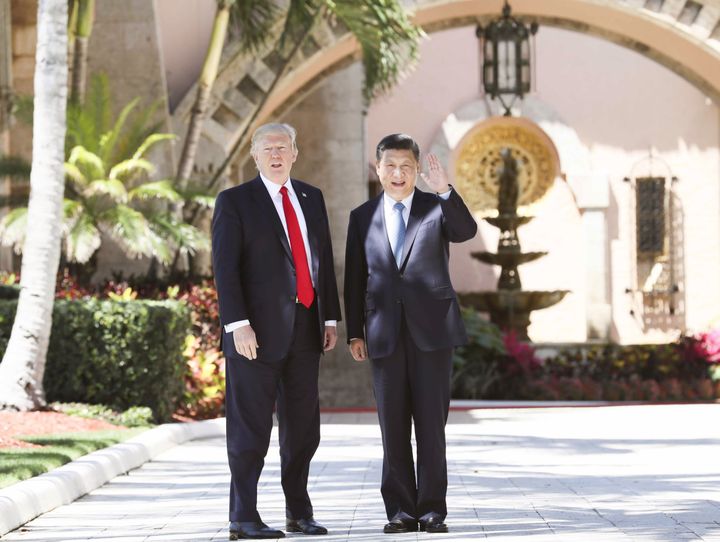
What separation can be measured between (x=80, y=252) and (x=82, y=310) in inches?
55.3

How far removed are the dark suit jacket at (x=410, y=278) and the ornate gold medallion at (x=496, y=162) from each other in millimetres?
22009

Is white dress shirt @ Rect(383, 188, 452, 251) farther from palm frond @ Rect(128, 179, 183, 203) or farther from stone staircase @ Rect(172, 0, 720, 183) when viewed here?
stone staircase @ Rect(172, 0, 720, 183)

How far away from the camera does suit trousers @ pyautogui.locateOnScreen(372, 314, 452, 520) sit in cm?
647

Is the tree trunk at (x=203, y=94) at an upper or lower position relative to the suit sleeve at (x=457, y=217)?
upper

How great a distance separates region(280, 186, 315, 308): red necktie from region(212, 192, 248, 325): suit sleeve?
232mm

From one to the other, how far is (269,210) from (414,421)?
3.78ft

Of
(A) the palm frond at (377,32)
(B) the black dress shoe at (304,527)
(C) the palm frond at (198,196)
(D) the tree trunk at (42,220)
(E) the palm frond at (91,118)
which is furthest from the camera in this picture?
(A) the palm frond at (377,32)

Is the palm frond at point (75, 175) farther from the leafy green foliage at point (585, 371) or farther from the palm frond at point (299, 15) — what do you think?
the leafy green foliage at point (585, 371)

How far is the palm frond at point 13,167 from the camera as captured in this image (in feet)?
50.9

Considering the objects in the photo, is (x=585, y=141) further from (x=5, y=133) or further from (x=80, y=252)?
(x=80, y=252)

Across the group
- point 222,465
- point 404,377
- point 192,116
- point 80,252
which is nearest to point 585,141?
point 192,116

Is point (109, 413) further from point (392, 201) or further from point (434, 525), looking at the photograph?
point (434, 525)

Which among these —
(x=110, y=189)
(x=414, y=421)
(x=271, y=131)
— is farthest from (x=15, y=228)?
(x=414, y=421)

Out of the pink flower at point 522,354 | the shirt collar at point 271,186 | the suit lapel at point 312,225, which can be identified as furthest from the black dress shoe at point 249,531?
the pink flower at point 522,354
